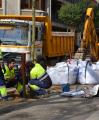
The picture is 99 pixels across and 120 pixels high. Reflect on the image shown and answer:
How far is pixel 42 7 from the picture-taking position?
5556 cm

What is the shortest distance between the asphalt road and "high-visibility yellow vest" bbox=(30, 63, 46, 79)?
31.2 inches

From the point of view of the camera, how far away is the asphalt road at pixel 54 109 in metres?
11.1

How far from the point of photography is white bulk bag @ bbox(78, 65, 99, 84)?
1874 cm

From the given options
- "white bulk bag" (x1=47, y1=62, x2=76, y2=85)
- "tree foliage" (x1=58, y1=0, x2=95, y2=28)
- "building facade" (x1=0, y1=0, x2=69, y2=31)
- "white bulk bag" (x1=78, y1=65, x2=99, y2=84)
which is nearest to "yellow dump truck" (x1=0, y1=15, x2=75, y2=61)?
"white bulk bag" (x1=47, y1=62, x2=76, y2=85)

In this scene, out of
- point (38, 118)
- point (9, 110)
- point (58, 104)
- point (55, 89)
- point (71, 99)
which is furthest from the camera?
point (55, 89)

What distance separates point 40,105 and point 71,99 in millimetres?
1555

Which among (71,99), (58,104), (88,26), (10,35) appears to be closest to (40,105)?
(58,104)

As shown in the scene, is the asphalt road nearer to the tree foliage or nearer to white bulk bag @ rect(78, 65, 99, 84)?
white bulk bag @ rect(78, 65, 99, 84)

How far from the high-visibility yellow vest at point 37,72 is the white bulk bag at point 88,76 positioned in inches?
168

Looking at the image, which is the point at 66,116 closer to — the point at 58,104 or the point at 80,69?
the point at 58,104

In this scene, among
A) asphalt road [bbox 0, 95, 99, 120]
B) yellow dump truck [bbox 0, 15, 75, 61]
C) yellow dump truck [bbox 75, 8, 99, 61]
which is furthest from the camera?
yellow dump truck [bbox 75, 8, 99, 61]

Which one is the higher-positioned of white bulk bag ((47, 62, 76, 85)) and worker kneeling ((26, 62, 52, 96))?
worker kneeling ((26, 62, 52, 96))

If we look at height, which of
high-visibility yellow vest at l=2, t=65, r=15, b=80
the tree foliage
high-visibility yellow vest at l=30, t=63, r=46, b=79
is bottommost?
the tree foliage

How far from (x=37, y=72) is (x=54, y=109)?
2.70m
